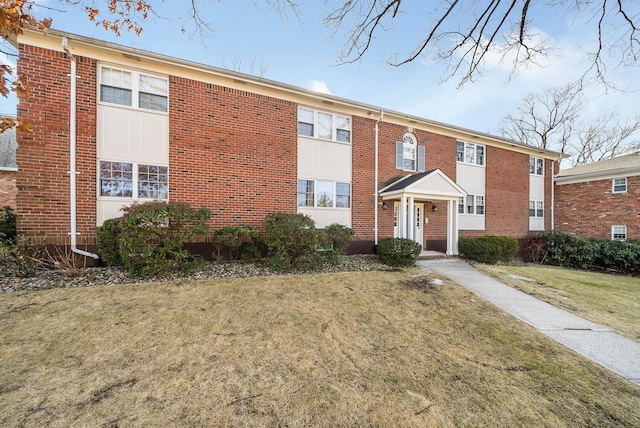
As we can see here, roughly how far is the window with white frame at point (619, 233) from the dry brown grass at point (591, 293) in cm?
679

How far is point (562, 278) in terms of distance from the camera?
8516 mm

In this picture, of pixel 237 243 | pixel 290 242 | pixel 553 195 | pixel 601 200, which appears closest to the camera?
pixel 290 242

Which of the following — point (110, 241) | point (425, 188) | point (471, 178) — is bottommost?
point (110, 241)

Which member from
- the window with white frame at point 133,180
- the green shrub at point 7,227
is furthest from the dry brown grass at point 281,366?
the green shrub at point 7,227

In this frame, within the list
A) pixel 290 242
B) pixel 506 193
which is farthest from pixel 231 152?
pixel 506 193

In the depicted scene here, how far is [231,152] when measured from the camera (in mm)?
8633

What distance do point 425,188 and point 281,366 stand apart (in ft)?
29.8

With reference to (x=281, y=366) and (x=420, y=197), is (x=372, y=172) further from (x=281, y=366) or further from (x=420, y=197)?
(x=281, y=366)

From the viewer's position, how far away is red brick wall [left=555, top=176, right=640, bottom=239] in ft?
45.7

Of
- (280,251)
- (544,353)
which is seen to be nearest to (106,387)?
(280,251)

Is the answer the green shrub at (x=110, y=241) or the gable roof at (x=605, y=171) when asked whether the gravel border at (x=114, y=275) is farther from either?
the gable roof at (x=605, y=171)

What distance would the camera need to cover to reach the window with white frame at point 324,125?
990cm

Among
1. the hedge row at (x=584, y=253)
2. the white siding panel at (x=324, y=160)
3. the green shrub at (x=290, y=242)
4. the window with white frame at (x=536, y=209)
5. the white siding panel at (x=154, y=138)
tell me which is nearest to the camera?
the green shrub at (x=290, y=242)

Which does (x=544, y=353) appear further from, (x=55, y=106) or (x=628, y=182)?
(x=628, y=182)
